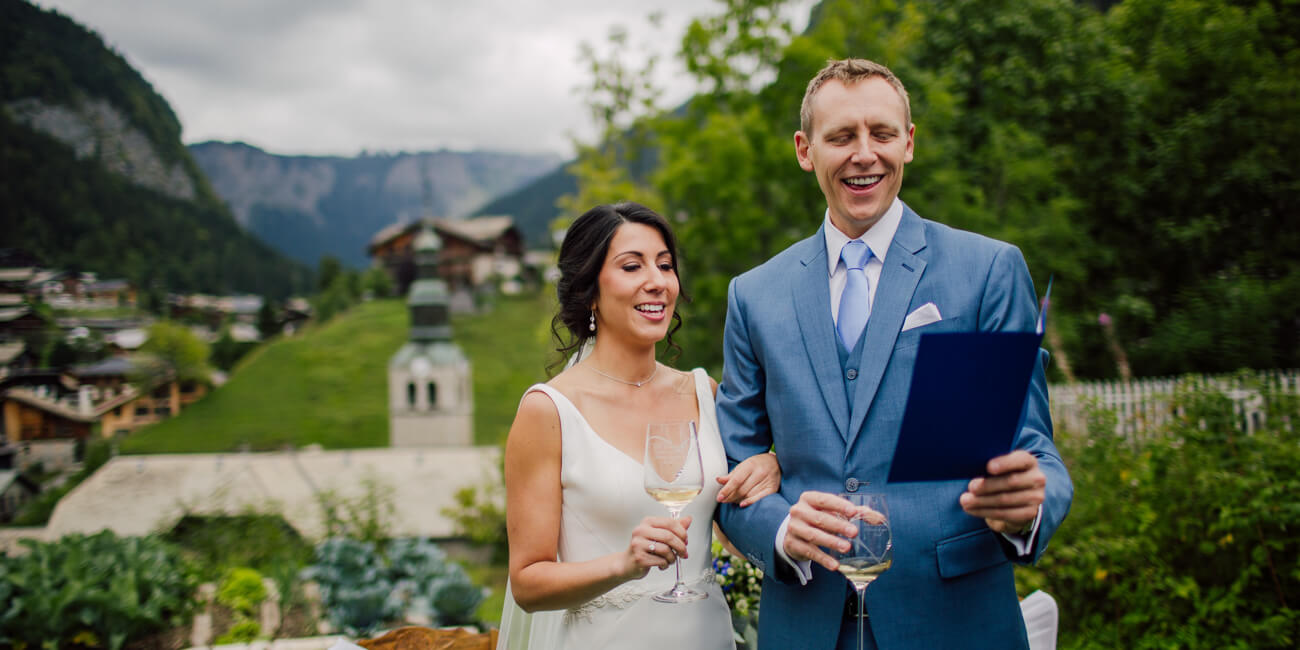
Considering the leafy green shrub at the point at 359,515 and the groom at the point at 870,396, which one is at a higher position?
the groom at the point at 870,396

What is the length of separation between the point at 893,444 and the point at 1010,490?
0.38 m

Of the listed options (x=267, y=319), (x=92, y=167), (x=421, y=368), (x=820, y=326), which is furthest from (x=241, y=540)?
(x=421, y=368)

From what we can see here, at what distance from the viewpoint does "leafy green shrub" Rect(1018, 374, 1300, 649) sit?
3.81m

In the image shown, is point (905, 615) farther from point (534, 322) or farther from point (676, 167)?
point (534, 322)

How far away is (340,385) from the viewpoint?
32.7 metres

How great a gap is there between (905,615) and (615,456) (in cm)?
105

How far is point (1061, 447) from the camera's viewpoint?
20.9ft

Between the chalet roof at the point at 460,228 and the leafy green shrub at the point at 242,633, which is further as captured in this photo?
the chalet roof at the point at 460,228

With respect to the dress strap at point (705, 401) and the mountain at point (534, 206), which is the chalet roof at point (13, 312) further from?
the mountain at point (534, 206)

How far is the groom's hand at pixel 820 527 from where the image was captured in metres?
1.57

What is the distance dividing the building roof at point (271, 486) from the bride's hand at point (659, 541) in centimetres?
607

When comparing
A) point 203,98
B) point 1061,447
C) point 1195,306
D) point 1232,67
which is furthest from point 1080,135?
point 203,98

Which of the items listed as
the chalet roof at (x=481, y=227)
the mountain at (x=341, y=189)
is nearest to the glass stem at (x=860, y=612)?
the mountain at (x=341, y=189)

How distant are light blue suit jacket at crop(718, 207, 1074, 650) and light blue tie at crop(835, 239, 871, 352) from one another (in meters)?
0.05
